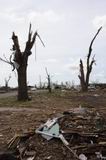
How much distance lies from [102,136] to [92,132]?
379mm

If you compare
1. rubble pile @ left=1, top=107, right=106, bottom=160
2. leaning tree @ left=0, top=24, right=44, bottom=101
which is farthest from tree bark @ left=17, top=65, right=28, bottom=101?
rubble pile @ left=1, top=107, right=106, bottom=160

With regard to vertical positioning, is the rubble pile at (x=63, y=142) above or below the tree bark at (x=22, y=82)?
below

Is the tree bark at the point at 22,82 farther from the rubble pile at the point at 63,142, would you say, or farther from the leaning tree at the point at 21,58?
the rubble pile at the point at 63,142

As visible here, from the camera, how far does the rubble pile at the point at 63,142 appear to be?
9508 millimetres

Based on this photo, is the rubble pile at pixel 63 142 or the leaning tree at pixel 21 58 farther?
the leaning tree at pixel 21 58

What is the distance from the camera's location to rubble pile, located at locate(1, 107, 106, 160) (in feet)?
31.2

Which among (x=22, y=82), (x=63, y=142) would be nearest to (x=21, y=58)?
(x=22, y=82)

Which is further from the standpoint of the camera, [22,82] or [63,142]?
[22,82]

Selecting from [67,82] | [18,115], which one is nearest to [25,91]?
[18,115]

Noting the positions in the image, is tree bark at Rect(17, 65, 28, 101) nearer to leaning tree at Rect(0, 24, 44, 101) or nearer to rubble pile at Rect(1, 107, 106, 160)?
leaning tree at Rect(0, 24, 44, 101)

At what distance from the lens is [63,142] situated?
993 centimetres

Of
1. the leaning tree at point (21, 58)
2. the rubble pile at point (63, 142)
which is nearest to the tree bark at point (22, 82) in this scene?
the leaning tree at point (21, 58)

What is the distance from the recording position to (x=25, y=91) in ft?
73.2

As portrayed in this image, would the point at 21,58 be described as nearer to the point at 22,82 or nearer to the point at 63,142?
the point at 22,82
